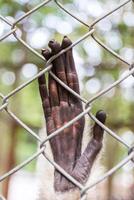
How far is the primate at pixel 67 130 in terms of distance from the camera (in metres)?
1.16

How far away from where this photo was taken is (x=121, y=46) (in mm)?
4219

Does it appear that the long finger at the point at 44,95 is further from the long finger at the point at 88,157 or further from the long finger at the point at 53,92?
the long finger at the point at 88,157

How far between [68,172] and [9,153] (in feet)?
10.9

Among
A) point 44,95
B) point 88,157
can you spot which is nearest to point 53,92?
point 44,95

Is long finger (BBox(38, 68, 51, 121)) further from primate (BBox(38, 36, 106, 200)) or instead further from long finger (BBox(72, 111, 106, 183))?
long finger (BBox(72, 111, 106, 183))

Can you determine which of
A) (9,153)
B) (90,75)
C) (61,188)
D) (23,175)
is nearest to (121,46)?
(90,75)

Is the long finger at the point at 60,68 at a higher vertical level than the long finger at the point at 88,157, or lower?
higher

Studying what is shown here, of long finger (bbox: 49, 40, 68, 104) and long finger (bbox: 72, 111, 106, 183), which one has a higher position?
long finger (bbox: 49, 40, 68, 104)

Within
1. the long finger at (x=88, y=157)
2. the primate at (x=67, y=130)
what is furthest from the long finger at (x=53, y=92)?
the long finger at (x=88, y=157)

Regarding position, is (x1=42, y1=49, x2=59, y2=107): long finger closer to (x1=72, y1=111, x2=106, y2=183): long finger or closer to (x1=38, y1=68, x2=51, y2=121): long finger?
(x1=38, y1=68, x2=51, y2=121): long finger

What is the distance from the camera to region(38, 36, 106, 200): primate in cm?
116

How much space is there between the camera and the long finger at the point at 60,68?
3.59 ft

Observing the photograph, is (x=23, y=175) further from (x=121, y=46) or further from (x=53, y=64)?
(x=53, y=64)

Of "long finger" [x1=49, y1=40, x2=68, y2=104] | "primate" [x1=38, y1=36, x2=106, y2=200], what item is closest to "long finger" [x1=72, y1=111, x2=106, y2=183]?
"primate" [x1=38, y1=36, x2=106, y2=200]
